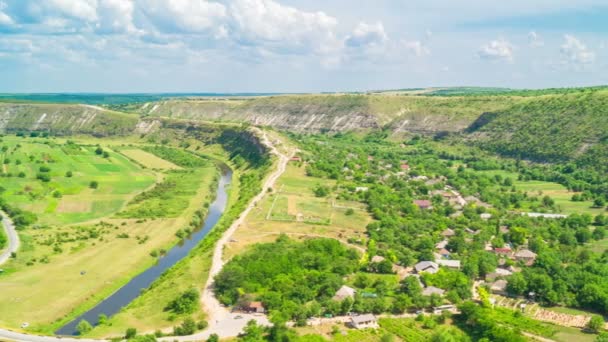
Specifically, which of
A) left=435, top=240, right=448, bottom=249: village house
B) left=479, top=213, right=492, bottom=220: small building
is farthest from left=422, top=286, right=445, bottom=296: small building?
left=479, top=213, right=492, bottom=220: small building

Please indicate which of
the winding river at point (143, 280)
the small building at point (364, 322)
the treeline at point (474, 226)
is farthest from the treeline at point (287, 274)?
the winding river at point (143, 280)

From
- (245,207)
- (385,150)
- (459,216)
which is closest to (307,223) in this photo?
(245,207)

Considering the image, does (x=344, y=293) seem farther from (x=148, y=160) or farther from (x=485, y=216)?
(x=148, y=160)

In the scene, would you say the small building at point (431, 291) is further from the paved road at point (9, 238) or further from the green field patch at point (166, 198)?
the paved road at point (9, 238)

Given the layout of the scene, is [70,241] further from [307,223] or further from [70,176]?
[70,176]

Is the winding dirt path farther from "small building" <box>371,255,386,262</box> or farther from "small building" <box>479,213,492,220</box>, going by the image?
"small building" <box>479,213,492,220</box>

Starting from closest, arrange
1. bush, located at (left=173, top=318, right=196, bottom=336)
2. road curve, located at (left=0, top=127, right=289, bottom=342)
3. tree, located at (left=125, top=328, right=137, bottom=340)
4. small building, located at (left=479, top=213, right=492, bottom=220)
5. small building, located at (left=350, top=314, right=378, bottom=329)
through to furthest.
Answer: tree, located at (left=125, top=328, right=137, bottom=340)
road curve, located at (left=0, top=127, right=289, bottom=342)
bush, located at (left=173, top=318, right=196, bottom=336)
small building, located at (left=350, top=314, right=378, bottom=329)
small building, located at (left=479, top=213, right=492, bottom=220)

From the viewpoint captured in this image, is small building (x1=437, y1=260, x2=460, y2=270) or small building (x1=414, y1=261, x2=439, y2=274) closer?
small building (x1=414, y1=261, x2=439, y2=274)

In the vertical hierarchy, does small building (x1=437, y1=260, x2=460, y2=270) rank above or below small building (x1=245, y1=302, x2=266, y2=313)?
below
